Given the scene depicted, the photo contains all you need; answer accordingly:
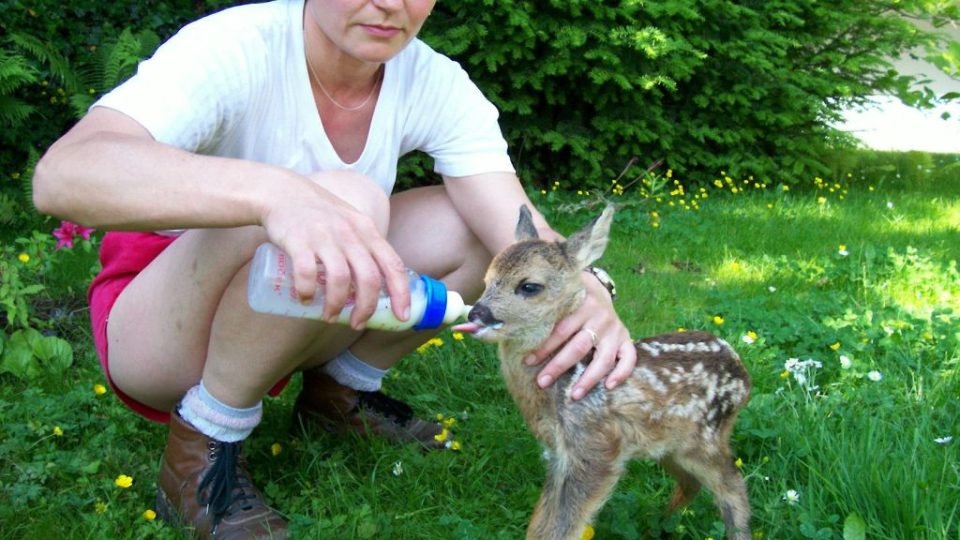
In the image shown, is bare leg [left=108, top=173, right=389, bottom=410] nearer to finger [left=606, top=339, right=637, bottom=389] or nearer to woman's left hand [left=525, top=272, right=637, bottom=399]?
woman's left hand [left=525, top=272, right=637, bottom=399]

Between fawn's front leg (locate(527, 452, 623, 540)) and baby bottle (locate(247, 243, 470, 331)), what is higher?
baby bottle (locate(247, 243, 470, 331))

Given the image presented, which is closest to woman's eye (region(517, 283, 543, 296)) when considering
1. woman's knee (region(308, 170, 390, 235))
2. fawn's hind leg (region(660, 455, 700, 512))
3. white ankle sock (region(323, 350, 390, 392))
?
woman's knee (region(308, 170, 390, 235))

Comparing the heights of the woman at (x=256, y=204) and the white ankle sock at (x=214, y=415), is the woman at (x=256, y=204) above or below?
above

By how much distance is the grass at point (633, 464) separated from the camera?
8.98 ft

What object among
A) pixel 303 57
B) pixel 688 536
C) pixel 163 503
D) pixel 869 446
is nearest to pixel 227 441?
pixel 163 503

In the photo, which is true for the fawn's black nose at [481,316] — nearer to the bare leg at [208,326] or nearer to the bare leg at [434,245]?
the bare leg at [208,326]

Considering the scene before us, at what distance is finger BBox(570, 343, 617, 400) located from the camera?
256 centimetres

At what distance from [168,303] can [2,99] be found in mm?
3858

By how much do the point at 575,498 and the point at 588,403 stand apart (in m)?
0.25

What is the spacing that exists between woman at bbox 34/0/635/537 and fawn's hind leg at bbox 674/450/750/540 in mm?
339

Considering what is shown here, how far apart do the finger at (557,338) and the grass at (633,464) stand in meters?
0.52

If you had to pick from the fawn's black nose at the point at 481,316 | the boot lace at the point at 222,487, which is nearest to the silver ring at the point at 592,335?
the fawn's black nose at the point at 481,316

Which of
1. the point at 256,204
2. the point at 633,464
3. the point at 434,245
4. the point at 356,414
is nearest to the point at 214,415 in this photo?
the point at 356,414

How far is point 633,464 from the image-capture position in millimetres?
3217
